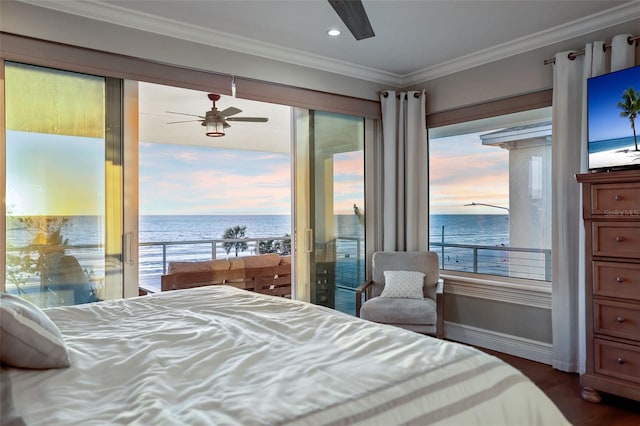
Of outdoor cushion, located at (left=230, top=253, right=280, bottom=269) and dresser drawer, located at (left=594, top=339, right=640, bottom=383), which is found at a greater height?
outdoor cushion, located at (left=230, top=253, right=280, bottom=269)

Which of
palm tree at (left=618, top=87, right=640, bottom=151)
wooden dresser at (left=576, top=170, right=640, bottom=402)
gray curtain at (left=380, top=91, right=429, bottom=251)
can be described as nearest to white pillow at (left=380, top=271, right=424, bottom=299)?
Result: gray curtain at (left=380, top=91, right=429, bottom=251)

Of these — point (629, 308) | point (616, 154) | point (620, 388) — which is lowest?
point (620, 388)

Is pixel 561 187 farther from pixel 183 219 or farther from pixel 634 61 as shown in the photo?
pixel 183 219

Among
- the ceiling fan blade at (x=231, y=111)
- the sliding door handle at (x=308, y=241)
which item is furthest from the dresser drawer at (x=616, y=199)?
the ceiling fan blade at (x=231, y=111)

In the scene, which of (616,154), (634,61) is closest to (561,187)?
(616,154)

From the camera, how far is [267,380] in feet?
4.28

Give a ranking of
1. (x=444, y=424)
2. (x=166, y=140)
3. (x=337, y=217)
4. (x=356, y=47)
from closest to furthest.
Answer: (x=444, y=424) < (x=356, y=47) < (x=337, y=217) < (x=166, y=140)

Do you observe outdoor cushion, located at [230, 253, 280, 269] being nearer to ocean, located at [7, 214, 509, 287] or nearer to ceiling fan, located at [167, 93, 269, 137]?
ocean, located at [7, 214, 509, 287]

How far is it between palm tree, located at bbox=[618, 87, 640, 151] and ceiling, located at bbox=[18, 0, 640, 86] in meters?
0.68

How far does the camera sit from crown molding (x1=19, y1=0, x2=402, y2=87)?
9.88 feet

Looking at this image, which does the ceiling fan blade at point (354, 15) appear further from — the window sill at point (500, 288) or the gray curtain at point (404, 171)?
the window sill at point (500, 288)

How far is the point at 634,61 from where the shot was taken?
309 centimetres

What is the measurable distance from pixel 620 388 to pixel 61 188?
151 inches

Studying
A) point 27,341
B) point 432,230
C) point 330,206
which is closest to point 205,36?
point 330,206
